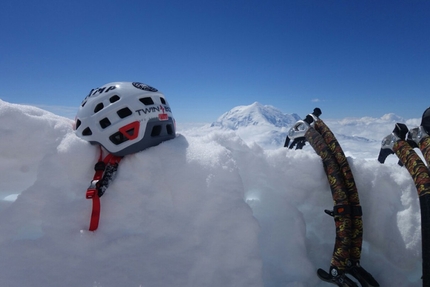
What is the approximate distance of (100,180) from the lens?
2348 mm

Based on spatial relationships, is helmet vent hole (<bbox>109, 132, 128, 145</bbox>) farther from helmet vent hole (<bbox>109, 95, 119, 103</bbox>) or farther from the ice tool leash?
helmet vent hole (<bbox>109, 95, 119, 103</bbox>)

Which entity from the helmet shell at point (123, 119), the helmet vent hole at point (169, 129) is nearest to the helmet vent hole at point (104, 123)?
the helmet shell at point (123, 119)

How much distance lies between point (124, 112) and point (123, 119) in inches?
5.2

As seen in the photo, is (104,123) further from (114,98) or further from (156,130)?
(156,130)

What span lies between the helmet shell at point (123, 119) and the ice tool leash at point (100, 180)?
4.4 inches

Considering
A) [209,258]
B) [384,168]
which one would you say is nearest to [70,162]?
[209,258]

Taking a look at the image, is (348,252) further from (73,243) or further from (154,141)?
(73,243)

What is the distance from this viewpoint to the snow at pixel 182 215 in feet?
6.91

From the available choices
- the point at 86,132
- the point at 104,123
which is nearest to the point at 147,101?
the point at 104,123

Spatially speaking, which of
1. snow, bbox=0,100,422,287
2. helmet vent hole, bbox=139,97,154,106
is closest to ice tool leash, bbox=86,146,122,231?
snow, bbox=0,100,422,287

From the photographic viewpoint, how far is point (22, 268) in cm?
Result: 196

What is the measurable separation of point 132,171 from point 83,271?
98 centimetres

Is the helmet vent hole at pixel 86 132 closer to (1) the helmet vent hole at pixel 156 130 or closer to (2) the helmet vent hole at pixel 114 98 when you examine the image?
(2) the helmet vent hole at pixel 114 98

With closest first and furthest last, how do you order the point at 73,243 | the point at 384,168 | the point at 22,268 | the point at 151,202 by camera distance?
the point at 22,268, the point at 73,243, the point at 151,202, the point at 384,168
